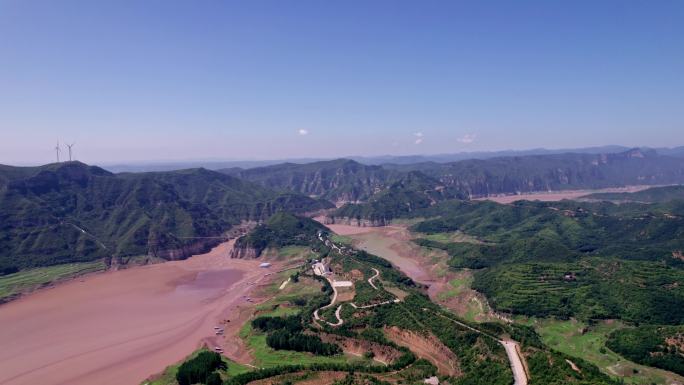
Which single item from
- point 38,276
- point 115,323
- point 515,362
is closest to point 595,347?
point 515,362

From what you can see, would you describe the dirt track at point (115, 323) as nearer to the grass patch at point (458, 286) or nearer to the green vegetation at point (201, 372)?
the green vegetation at point (201, 372)

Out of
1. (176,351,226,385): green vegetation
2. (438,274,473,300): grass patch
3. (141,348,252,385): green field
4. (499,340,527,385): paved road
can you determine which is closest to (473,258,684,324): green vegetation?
(438,274,473,300): grass patch

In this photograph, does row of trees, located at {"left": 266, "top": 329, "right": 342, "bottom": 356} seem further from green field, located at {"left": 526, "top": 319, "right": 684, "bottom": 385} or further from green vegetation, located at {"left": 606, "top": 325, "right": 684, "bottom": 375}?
green vegetation, located at {"left": 606, "top": 325, "right": 684, "bottom": 375}

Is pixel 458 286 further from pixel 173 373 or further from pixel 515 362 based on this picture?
pixel 173 373

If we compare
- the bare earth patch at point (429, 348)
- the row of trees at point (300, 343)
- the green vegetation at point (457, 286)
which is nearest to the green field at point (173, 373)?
the row of trees at point (300, 343)

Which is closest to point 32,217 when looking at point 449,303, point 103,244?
point 103,244

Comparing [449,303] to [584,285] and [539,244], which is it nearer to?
[584,285]
